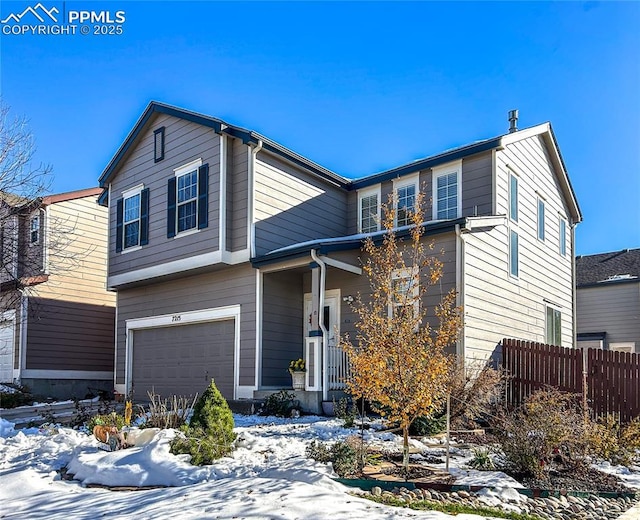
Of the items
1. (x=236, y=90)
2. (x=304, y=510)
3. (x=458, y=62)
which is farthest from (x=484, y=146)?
(x=304, y=510)

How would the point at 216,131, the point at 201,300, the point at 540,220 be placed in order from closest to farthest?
the point at 216,131 < the point at 201,300 < the point at 540,220

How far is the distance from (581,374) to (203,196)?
30.6 ft

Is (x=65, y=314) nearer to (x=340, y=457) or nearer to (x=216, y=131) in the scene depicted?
(x=216, y=131)

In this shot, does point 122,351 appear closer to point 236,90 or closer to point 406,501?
point 236,90

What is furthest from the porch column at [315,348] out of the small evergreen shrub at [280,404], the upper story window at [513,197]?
the upper story window at [513,197]

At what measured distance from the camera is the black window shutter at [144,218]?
1655cm

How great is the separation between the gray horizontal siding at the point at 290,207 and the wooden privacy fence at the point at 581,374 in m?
5.74

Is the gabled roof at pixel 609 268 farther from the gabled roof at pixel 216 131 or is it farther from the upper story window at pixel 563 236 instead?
the gabled roof at pixel 216 131

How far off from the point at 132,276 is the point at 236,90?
6838 mm

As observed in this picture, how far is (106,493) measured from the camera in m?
6.60

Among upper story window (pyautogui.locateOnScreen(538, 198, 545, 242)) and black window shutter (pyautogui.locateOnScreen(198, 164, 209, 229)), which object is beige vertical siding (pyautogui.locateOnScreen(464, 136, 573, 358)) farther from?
black window shutter (pyautogui.locateOnScreen(198, 164, 209, 229))

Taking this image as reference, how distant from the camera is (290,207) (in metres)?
15.2

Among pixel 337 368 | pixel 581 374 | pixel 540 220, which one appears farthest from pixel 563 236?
pixel 337 368

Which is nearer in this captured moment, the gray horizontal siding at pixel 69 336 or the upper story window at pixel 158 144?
the upper story window at pixel 158 144
